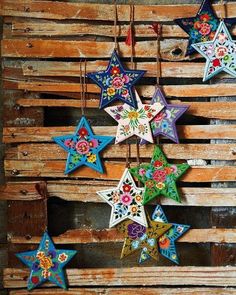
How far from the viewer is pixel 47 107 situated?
1.74 m

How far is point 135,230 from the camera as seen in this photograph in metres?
1.66

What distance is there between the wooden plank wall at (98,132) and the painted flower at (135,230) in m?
0.05

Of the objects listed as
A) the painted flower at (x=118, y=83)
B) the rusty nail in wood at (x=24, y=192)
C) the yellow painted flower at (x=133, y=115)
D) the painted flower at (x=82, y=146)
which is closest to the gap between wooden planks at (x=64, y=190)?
the rusty nail in wood at (x=24, y=192)

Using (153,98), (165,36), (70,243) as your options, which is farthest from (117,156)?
(165,36)

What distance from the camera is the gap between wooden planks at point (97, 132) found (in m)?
1.66

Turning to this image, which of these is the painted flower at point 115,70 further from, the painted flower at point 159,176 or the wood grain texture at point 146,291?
the wood grain texture at point 146,291

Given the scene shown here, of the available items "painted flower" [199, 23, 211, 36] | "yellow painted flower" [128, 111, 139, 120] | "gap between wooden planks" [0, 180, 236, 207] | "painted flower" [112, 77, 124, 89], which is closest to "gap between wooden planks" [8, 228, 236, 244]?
"gap between wooden planks" [0, 180, 236, 207]

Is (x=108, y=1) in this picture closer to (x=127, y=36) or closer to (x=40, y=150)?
(x=127, y=36)

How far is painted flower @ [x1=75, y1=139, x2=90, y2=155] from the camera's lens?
5.41 ft

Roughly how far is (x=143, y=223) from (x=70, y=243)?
28 centimetres

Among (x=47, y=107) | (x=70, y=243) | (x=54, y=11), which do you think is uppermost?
(x=54, y=11)

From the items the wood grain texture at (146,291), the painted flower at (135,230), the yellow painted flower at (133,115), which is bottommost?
the wood grain texture at (146,291)

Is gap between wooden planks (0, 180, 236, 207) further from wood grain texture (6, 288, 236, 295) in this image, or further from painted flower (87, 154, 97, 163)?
wood grain texture (6, 288, 236, 295)

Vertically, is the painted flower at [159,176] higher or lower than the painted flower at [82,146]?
lower
